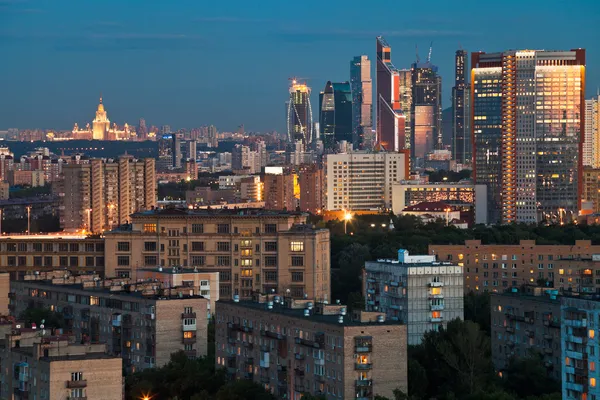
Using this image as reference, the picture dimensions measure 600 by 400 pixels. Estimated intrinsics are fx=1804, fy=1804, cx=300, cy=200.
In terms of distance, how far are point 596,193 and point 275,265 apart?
87.0m

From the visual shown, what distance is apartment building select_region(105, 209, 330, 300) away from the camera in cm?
6750

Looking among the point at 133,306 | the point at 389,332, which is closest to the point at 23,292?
the point at 133,306

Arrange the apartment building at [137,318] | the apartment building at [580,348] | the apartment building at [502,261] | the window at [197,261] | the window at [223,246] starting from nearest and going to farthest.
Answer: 1. the apartment building at [580,348]
2. the apartment building at [137,318]
3. the window at [223,246]
4. the window at [197,261]
5. the apartment building at [502,261]

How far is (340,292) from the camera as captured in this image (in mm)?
74062

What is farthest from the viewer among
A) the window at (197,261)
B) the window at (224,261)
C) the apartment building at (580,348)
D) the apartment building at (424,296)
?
the window at (197,261)

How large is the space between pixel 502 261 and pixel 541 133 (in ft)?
206

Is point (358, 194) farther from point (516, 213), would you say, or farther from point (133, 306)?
point (133, 306)

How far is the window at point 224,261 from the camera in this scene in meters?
68.9

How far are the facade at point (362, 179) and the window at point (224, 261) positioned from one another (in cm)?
8286

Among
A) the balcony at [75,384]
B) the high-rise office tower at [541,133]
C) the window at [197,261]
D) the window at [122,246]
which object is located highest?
the high-rise office tower at [541,133]

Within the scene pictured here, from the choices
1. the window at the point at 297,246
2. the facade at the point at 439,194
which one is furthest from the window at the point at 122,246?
the facade at the point at 439,194

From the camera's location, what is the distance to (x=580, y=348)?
4184 cm

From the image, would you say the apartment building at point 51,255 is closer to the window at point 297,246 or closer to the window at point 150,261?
the window at point 150,261

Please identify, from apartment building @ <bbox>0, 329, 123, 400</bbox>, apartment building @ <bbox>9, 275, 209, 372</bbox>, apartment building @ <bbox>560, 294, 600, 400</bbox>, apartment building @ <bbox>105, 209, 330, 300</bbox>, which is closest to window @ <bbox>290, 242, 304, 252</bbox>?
apartment building @ <bbox>105, 209, 330, 300</bbox>
